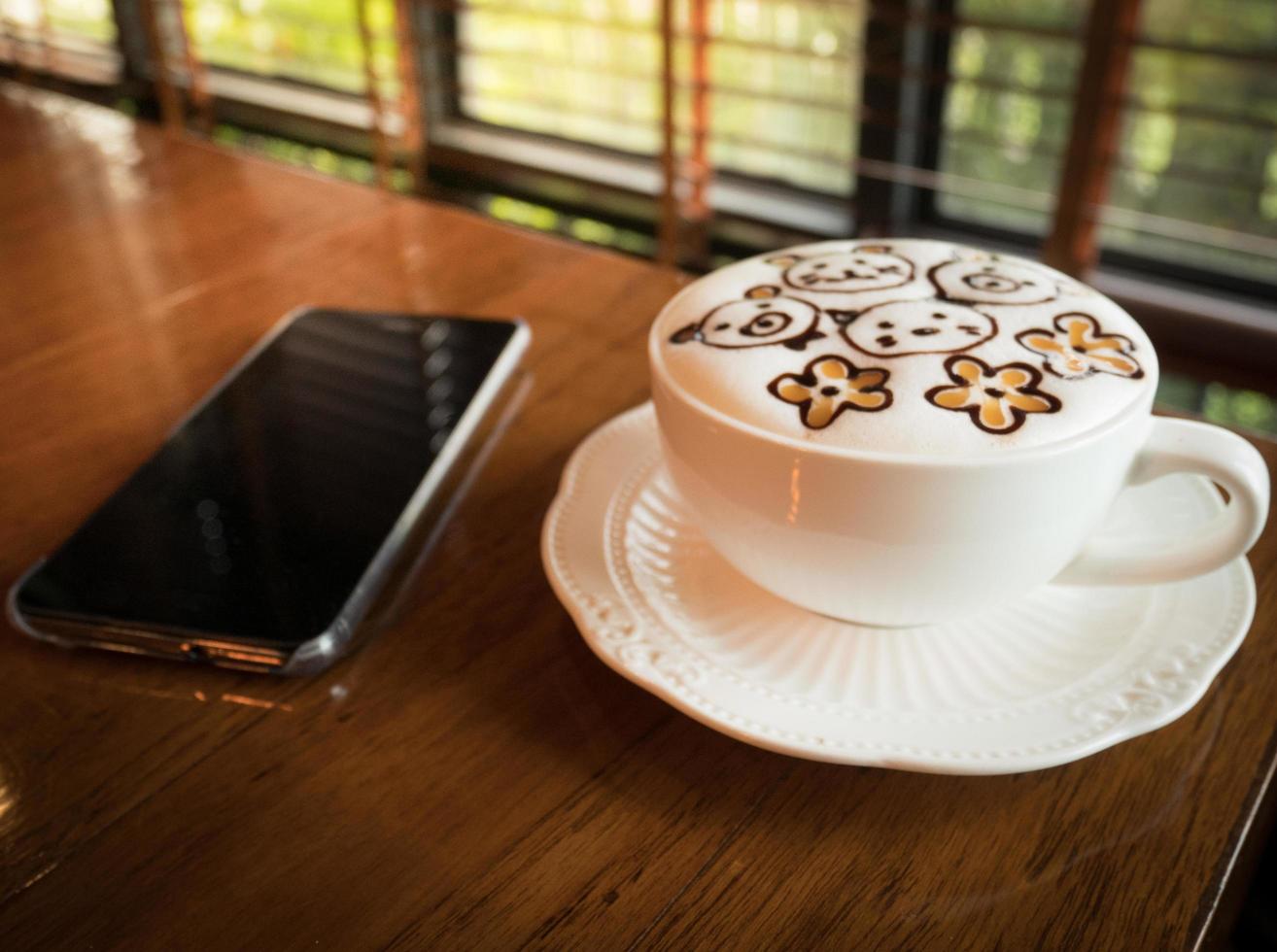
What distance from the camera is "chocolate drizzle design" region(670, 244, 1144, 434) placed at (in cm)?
33

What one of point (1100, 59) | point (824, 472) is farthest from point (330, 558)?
point (1100, 59)

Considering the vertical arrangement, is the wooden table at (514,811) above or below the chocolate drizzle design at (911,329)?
below

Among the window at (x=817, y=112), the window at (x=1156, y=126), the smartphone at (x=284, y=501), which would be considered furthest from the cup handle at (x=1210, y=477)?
the window at (x=1156, y=126)

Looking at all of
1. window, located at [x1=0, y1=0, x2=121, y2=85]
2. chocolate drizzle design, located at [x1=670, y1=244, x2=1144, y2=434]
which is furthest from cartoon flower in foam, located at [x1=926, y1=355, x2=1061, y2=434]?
window, located at [x1=0, y1=0, x2=121, y2=85]

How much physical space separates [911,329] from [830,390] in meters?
0.04

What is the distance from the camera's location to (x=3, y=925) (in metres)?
0.31

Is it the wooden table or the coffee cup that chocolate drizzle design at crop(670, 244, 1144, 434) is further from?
the wooden table

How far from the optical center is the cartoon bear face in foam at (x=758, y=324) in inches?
14.1

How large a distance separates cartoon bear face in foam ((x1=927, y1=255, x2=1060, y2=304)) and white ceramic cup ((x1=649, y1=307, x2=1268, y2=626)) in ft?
0.19

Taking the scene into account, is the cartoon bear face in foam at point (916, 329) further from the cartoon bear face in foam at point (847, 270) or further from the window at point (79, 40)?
the window at point (79, 40)

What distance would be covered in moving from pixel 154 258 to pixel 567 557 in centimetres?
46

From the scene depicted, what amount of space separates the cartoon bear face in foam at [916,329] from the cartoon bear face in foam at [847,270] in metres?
0.02

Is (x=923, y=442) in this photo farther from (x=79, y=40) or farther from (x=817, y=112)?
(x=79, y=40)

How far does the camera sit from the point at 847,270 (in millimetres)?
401
